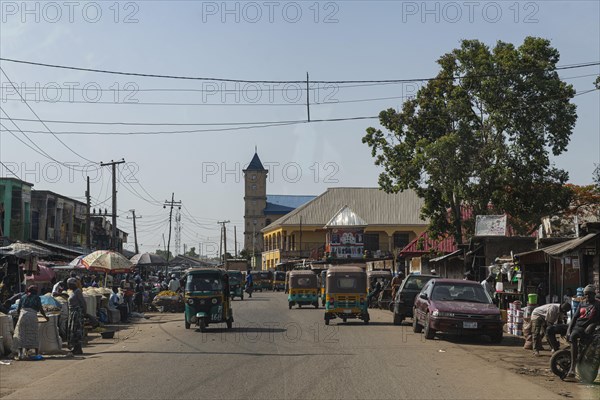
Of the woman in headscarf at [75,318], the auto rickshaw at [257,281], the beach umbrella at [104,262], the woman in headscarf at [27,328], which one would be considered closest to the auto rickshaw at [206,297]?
the woman in headscarf at [75,318]

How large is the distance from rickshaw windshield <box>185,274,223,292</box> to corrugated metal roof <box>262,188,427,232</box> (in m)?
72.6

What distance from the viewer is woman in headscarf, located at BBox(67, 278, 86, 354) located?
18.9 m

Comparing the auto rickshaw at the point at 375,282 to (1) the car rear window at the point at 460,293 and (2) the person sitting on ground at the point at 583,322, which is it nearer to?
(1) the car rear window at the point at 460,293

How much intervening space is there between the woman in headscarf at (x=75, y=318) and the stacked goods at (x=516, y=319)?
1318 cm

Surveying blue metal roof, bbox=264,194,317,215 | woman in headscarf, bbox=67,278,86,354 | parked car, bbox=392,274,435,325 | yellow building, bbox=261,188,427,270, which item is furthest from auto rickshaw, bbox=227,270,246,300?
blue metal roof, bbox=264,194,317,215

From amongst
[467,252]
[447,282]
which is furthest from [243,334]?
[467,252]

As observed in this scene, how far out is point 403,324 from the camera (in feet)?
98.3

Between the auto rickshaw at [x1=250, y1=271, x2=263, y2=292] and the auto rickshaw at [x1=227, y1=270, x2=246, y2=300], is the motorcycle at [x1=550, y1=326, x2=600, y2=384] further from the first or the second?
the auto rickshaw at [x1=250, y1=271, x2=263, y2=292]

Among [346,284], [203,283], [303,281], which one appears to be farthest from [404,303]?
[303,281]

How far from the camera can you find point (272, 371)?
14602mm

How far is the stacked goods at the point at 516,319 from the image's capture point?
79.5 ft

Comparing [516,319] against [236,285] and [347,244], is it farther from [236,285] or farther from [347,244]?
[347,244]

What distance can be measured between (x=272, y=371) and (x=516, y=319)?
12215mm

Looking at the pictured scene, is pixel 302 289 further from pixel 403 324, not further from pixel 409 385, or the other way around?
pixel 409 385
